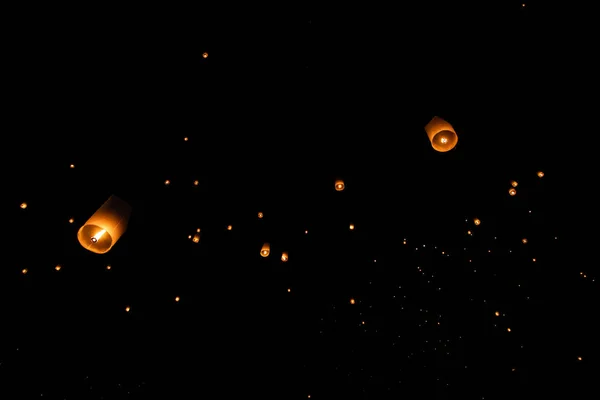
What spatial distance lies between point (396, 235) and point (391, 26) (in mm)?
1221

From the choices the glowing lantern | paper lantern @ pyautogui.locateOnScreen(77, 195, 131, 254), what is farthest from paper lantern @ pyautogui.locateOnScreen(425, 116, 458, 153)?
paper lantern @ pyautogui.locateOnScreen(77, 195, 131, 254)

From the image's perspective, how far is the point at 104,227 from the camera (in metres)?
1.51

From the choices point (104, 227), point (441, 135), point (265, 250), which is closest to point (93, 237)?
point (104, 227)

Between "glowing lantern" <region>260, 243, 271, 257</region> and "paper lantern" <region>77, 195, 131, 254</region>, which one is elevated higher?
"glowing lantern" <region>260, 243, 271, 257</region>

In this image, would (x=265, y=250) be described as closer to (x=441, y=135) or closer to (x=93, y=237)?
(x=93, y=237)

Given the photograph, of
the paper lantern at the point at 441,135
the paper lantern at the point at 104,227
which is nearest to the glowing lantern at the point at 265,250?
the paper lantern at the point at 104,227

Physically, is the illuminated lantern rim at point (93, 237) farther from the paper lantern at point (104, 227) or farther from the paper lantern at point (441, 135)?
the paper lantern at point (441, 135)

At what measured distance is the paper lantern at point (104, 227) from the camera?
1.51 m

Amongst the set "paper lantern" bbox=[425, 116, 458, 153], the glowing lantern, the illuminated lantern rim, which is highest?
"paper lantern" bbox=[425, 116, 458, 153]

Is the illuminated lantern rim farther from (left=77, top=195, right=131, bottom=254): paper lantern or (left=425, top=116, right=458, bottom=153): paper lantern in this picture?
(left=425, top=116, right=458, bottom=153): paper lantern

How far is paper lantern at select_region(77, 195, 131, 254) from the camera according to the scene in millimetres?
1515

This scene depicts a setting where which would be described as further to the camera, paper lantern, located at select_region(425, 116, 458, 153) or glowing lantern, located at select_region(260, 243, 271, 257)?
glowing lantern, located at select_region(260, 243, 271, 257)

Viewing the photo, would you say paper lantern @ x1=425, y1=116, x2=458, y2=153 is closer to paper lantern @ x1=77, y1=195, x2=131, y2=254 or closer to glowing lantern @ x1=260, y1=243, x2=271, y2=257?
glowing lantern @ x1=260, y1=243, x2=271, y2=257

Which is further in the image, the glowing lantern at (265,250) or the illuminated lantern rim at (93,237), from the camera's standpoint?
the glowing lantern at (265,250)
